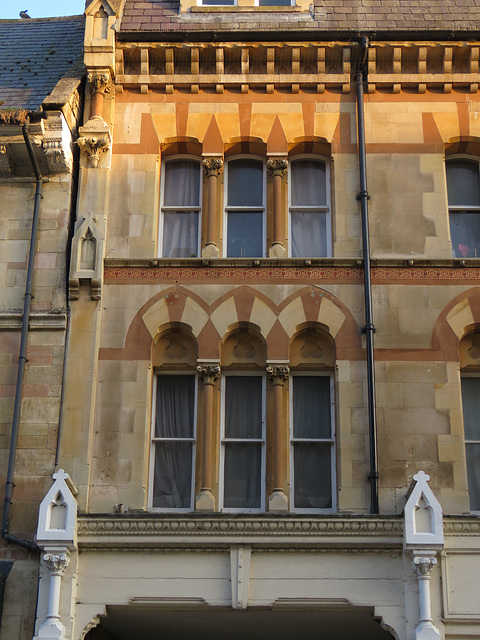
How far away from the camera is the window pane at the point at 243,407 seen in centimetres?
1767

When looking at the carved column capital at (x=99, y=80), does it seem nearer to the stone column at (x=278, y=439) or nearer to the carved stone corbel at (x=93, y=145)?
the carved stone corbel at (x=93, y=145)

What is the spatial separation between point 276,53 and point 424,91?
9.37 ft

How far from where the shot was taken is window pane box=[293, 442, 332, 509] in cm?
1719

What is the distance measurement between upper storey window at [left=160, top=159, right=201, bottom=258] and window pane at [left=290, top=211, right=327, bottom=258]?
5.77 feet

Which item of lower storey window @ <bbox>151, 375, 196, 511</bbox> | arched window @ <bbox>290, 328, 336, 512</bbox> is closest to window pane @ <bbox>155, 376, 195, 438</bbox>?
lower storey window @ <bbox>151, 375, 196, 511</bbox>

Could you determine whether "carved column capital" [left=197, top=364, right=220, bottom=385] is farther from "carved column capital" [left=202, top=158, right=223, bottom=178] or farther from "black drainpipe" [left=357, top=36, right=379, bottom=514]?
"carved column capital" [left=202, top=158, right=223, bottom=178]

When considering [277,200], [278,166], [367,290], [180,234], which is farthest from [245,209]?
[367,290]

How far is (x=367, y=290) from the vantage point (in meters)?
17.9

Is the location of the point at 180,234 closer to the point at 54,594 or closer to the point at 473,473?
the point at 473,473

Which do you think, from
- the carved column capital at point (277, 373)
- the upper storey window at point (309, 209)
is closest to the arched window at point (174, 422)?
the carved column capital at point (277, 373)

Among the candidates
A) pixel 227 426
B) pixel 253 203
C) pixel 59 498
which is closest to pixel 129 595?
pixel 59 498

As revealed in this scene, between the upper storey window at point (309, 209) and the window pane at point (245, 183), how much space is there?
611mm

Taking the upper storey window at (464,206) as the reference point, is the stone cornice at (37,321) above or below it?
below

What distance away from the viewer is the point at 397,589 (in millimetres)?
15852
